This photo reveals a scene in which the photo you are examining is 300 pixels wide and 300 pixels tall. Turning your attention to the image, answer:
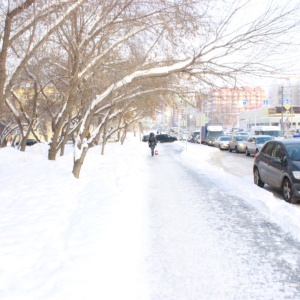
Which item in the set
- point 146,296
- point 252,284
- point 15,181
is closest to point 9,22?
point 15,181

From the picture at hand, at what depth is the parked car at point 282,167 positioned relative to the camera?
789 cm

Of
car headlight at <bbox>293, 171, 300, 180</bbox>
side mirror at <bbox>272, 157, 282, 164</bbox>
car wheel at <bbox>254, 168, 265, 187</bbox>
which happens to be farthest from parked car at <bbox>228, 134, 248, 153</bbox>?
car headlight at <bbox>293, 171, 300, 180</bbox>

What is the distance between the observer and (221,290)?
3.53 metres

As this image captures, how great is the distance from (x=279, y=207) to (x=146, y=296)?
4689 millimetres

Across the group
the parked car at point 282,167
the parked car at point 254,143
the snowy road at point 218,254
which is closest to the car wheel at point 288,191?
the parked car at point 282,167

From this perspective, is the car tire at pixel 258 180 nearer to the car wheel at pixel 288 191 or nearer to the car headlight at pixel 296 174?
the car wheel at pixel 288 191

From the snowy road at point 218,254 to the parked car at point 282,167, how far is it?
3.94 feet

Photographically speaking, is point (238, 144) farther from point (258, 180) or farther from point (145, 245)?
point (145, 245)

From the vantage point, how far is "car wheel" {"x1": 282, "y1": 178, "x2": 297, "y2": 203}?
7883 millimetres

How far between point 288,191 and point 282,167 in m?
0.72

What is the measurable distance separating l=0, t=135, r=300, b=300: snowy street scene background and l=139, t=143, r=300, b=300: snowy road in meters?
0.01

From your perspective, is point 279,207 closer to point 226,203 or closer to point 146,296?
point 226,203

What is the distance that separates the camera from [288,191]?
8.08 meters

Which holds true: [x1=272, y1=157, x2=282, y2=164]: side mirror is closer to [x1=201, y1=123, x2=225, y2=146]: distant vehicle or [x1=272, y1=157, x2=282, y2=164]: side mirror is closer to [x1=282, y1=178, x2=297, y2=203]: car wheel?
[x1=282, y1=178, x2=297, y2=203]: car wheel
